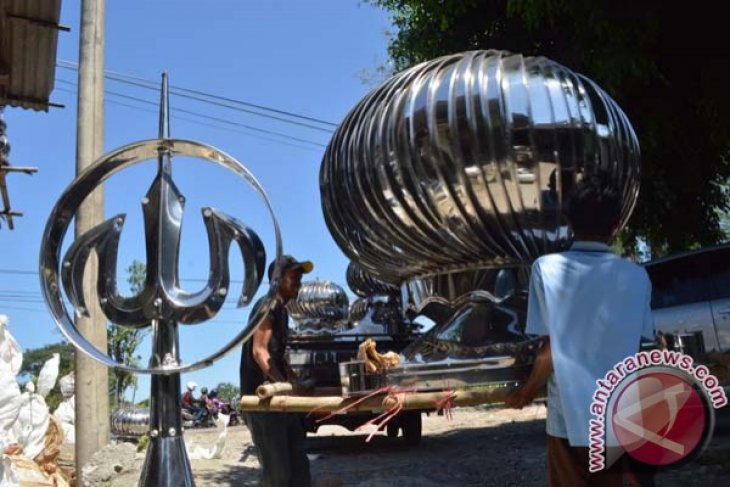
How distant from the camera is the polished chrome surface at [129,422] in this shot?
8203 mm

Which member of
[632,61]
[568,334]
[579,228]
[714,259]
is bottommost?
[568,334]

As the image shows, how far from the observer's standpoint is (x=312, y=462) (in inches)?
250

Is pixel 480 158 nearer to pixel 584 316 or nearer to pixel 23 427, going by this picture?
pixel 584 316

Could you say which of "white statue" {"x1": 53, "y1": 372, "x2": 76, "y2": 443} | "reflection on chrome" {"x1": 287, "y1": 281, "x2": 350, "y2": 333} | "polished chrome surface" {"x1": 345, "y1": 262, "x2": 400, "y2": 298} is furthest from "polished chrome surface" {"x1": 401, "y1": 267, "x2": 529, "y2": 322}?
"reflection on chrome" {"x1": 287, "y1": 281, "x2": 350, "y2": 333}

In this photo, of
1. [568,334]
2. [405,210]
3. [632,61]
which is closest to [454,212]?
[405,210]

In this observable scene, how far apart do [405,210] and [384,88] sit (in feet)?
1.23

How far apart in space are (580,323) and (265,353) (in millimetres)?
1701

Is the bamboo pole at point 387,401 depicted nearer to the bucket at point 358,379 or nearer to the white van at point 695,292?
the bucket at point 358,379

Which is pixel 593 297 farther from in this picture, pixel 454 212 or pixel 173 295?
pixel 173 295

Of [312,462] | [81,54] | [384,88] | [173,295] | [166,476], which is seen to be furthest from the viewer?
[312,462]

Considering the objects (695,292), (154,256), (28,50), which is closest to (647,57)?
(695,292)

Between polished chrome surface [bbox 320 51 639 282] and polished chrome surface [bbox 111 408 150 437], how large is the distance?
7110 millimetres

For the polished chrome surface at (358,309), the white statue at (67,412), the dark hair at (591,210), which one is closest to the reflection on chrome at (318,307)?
the polished chrome surface at (358,309)

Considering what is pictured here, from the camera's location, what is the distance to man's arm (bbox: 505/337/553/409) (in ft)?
4.55
